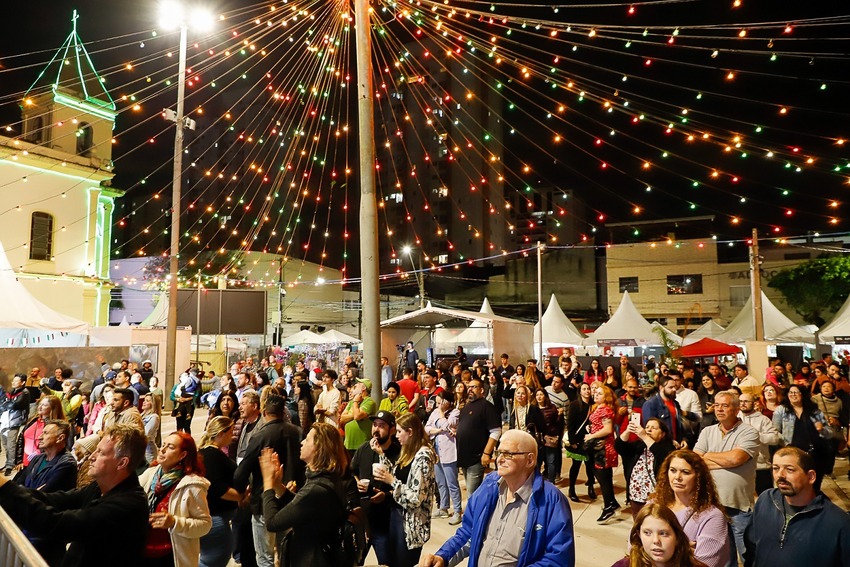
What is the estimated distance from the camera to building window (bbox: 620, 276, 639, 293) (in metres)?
38.3

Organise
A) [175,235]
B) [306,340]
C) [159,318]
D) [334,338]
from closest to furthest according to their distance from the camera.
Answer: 1. [175,235]
2. [159,318]
3. [306,340]
4. [334,338]

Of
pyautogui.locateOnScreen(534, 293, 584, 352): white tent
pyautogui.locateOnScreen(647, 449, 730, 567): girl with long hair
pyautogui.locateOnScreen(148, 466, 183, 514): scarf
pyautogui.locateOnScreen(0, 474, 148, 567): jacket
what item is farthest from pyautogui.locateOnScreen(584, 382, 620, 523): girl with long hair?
pyautogui.locateOnScreen(534, 293, 584, 352): white tent

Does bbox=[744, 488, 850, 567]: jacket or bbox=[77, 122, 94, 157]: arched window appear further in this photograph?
bbox=[77, 122, 94, 157]: arched window

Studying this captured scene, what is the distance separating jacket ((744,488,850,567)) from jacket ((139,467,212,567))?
338 centimetres

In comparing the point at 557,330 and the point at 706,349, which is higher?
the point at 557,330

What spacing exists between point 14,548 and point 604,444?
20.4 feet

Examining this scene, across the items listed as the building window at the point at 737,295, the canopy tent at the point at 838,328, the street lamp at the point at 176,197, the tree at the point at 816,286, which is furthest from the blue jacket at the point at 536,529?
the building window at the point at 737,295

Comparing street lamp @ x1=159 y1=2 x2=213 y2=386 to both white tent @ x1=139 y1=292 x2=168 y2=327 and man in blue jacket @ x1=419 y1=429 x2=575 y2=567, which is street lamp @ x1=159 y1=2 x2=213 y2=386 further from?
man in blue jacket @ x1=419 y1=429 x2=575 y2=567

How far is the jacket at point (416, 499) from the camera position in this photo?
4.06 metres

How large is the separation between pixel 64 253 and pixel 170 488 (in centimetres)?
2719

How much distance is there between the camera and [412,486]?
4102 millimetres

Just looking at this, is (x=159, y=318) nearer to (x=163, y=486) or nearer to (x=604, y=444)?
(x=604, y=444)

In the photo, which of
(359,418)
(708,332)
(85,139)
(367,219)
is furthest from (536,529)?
(85,139)

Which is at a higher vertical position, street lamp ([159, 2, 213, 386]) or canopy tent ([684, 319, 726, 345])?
street lamp ([159, 2, 213, 386])
